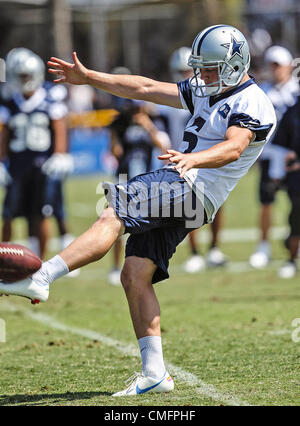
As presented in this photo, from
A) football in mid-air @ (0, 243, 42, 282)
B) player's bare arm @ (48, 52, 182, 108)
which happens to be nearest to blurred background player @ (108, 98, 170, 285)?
player's bare arm @ (48, 52, 182, 108)

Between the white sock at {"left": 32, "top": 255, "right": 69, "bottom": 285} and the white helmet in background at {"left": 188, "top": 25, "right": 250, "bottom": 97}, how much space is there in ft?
3.84

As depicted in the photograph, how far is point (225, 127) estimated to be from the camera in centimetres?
420

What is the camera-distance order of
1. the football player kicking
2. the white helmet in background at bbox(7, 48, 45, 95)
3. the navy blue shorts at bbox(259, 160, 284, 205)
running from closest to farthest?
1. the football player kicking
2. the white helmet in background at bbox(7, 48, 45, 95)
3. the navy blue shorts at bbox(259, 160, 284, 205)

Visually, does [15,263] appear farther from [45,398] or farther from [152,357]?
[152,357]

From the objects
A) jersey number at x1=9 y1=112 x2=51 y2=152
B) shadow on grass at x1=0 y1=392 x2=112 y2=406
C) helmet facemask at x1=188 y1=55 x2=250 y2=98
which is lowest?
shadow on grass at x1=0 y1=392 x2=112 y2=406

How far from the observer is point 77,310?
702 cm

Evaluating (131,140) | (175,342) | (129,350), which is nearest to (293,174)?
(131,140)

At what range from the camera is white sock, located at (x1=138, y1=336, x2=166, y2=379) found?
4.24 metres

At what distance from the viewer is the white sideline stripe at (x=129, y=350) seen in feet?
13.2

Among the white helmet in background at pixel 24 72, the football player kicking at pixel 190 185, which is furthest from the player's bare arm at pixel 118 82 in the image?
the white helmet in background at pixel 24 72

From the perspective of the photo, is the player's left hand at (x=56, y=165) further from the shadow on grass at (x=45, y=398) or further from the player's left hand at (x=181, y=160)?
the player's left hand at (x=181, y=160)

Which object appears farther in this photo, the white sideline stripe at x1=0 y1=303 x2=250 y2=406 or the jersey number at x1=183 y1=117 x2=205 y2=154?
the jersey number at x1=183 y1=117 x2=205 y2=154

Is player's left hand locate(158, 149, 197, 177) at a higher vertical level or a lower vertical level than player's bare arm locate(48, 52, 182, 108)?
lower

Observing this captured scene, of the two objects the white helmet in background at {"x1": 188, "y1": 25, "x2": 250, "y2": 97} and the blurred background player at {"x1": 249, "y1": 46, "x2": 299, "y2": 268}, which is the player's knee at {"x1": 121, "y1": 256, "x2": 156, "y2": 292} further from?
the blurred background player at {"x1": 249, "y1": 46, "x2": 299, "y2": 268}
